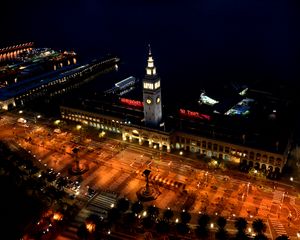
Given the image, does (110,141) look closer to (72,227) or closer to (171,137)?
(171,137)

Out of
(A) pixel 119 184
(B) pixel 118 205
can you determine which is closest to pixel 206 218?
(B) pixel 118 205

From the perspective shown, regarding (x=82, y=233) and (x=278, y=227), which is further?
(x=278, y=227)

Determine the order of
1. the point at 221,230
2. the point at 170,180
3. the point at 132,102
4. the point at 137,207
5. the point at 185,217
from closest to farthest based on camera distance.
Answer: the point at 221,230, the point at 185,217, the point at 137,207, the point at 170,180, the point at 132,102

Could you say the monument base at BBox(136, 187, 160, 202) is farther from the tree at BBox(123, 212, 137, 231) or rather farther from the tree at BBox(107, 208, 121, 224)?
the tree at BBox(107, 208, 121, 224)

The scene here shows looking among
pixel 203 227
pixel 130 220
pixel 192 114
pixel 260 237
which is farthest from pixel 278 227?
pixel 192 114

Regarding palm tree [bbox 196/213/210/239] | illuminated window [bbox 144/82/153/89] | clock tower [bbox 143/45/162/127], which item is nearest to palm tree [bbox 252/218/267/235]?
palm tree [bbox 196/213/210/239]

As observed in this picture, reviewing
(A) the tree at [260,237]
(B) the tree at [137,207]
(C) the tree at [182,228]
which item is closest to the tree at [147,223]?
(B) the tree at [137,207]

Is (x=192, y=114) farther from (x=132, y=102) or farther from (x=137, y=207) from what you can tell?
A: (x=137, y=207)
